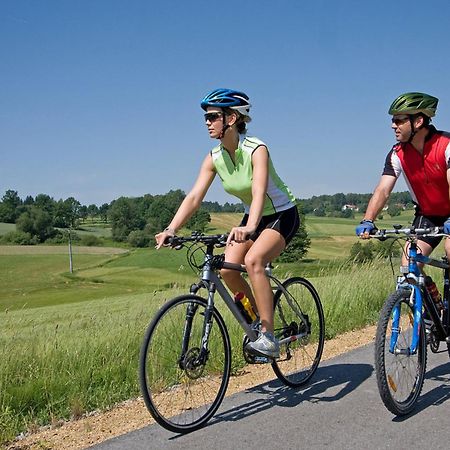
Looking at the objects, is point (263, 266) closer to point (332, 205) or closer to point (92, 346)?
point (92, 346)

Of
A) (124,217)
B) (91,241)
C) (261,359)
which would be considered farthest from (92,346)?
(91,241)

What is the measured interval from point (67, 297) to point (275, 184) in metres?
53.8

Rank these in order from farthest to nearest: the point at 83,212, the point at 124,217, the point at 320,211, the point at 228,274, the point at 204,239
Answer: the point at 83,212 < the point at 124,217 < the point at 320,211 < the point at 228,274 < the point at 204,239

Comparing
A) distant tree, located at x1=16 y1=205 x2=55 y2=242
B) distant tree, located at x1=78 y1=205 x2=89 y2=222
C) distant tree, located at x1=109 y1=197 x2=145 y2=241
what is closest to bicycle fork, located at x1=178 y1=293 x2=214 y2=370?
distant tree, located at x1=109 y1=197 x2=145 y2=241

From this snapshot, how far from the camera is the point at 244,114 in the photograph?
4434 mm

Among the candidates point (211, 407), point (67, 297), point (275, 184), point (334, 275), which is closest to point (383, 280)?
point (334, 275)

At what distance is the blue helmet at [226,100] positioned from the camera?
431 cm

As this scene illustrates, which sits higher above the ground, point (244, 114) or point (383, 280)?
point (244, 114)

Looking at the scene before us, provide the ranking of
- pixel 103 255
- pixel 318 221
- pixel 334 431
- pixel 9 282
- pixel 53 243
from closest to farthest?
pixel 334 431
pixel 9 282
pixel 318 221
pixel 103 255
pixel 53 243

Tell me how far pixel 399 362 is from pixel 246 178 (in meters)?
1.72

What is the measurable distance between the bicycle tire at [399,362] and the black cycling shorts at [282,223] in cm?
95

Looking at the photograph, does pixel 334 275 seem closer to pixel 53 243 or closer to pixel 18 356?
pixel 18 356

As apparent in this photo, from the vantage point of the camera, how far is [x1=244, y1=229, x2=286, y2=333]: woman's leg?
14.3 ft

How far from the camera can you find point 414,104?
4.52 m
